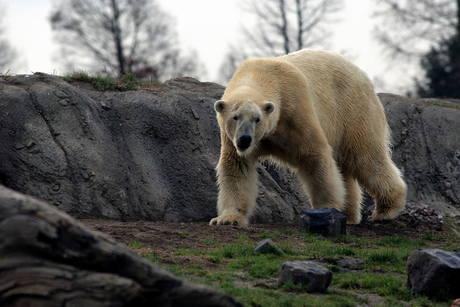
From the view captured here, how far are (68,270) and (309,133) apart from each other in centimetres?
503

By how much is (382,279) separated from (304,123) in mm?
2995

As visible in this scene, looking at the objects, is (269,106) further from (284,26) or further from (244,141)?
(284,26)

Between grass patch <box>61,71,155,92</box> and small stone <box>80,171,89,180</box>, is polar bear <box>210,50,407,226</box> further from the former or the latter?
grass patch <box>61,71,155,92</box>

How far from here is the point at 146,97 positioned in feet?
30.1

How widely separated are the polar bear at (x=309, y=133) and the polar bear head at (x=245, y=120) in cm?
1

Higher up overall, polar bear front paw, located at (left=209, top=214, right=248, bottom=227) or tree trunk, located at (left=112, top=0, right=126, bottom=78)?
tree trunk, located at (left=112, top=0, right=126, bottom=78)

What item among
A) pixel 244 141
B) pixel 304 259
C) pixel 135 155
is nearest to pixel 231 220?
pixel 244 141

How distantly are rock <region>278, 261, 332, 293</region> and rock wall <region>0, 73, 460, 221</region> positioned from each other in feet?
14.0

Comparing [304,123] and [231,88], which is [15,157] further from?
[304,123]

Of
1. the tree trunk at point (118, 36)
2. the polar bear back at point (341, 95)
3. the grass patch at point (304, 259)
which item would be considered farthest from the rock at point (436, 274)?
the tree trunk at point (118, 36)

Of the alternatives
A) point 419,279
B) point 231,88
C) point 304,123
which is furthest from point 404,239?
point 231,88

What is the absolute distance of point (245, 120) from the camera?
19.4 feet

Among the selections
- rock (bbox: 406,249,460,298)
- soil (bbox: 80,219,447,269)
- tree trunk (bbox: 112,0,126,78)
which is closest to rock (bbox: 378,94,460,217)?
soil (bbox: 80,219,447,269)

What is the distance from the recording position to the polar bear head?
584 cm
